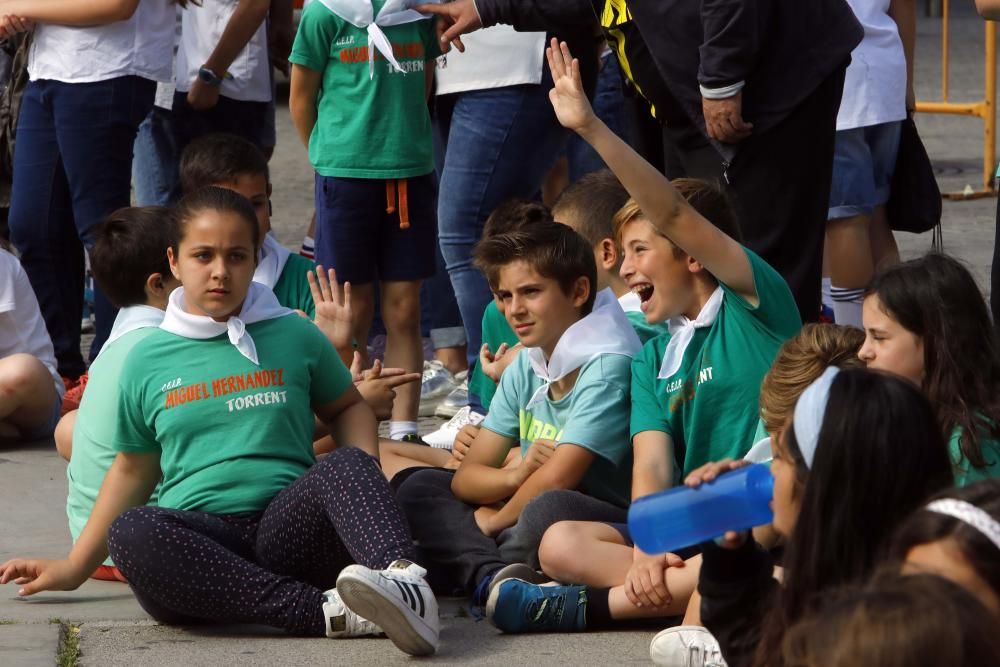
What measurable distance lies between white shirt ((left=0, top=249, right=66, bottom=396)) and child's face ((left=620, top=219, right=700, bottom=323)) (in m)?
2.38

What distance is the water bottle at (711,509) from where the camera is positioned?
101 inches

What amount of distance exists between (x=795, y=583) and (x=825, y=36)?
7.30 feet

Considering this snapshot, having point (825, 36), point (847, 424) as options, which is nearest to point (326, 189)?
point (825, 36)

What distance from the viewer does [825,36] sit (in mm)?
4238

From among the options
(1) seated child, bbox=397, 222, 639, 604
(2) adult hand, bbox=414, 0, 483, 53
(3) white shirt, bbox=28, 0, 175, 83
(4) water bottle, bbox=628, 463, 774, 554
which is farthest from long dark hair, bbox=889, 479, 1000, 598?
(3) white shirt, bbox=28, 0, 175, 83

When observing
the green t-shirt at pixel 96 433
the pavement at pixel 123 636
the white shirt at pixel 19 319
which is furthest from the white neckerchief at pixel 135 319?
the white shirt at pixel 19 319

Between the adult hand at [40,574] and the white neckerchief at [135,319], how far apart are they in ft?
2.08

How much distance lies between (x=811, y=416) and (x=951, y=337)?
0.95 metres

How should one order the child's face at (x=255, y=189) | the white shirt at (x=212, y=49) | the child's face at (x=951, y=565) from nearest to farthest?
1. the child's face at (x=951, y=565)
2. the child's face at (x=255, y=189)
3. the white shirt at (x=212, y=49)

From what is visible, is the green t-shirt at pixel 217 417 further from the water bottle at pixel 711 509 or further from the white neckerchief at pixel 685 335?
the water bottle at pixel 711 509

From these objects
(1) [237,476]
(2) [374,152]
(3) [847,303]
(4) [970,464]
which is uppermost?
(2) [374,152]

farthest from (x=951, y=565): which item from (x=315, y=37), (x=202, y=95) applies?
(x=202, y=95)

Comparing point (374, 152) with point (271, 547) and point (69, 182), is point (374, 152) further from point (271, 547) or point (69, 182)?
point (271, 547)

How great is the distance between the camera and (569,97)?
11.8 ft
